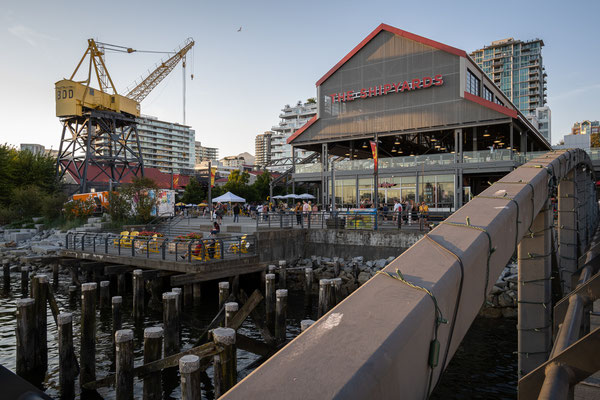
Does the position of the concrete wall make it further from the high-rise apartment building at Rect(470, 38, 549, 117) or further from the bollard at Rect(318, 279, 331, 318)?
the high-rise apartment building at Rect(470, 38, 549, 117)

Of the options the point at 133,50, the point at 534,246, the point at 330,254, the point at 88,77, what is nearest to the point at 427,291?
the point at 534,246

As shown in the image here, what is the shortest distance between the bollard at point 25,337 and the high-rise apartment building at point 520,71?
141753 mm

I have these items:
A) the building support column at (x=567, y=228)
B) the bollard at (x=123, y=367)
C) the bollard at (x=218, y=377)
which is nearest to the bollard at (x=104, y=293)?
the bollard at (x=123, y=367)

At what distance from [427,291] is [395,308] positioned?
0.22m

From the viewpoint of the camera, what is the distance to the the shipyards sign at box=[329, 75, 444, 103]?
3298 centimetres

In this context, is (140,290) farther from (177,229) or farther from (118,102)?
(118,102)

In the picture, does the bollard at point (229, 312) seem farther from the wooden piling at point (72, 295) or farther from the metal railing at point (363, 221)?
the metal railing at point (363, 221)

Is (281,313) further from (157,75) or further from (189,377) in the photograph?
(157,75)

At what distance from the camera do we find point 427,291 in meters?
1.87

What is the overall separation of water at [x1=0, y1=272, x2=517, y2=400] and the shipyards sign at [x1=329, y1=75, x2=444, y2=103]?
78.0 feet

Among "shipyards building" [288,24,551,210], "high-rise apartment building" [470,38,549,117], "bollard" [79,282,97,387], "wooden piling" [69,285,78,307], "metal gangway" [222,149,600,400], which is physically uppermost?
"high-rise apartment building" [470,38,549,117]

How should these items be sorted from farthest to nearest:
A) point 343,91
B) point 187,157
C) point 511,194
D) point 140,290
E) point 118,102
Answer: point 187,157 → point 118,102 → point 343,91 → point 140,290 → point 511,194

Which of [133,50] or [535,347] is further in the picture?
[133,50]

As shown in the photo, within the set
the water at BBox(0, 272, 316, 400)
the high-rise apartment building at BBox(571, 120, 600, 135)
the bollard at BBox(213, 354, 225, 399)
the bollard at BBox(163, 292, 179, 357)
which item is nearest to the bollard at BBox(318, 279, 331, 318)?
the water at BBox(0, 272, 316, 400)
